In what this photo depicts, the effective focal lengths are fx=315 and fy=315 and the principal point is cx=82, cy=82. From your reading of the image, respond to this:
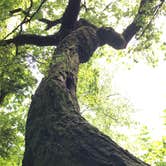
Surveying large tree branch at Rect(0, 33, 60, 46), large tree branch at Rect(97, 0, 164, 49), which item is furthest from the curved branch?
large tree branch at Rect(0, 33, 60, 46)

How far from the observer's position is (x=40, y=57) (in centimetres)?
834

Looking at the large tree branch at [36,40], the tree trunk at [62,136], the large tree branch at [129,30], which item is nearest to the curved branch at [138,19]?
the large tree branch at [129,30]

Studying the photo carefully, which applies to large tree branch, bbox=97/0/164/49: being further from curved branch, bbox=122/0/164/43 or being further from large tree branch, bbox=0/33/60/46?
large tree branch, bbox=0/33/60/46

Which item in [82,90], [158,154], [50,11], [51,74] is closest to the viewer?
[51,74]

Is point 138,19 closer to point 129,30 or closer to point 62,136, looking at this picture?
point 129,30

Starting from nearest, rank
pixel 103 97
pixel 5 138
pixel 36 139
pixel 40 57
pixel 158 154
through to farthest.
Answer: pixel 36 139 < pixel 40 57 < pixel 158 154 < pixel 5 138 < pixel 103 97

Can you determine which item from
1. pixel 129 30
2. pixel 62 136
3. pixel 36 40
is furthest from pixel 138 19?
pixel 62 136

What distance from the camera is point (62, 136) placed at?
13.6 ft

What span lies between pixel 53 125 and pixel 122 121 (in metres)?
18.8

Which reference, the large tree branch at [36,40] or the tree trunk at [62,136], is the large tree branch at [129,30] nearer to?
the large tree branch at [36,40]

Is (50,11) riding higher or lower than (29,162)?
higher

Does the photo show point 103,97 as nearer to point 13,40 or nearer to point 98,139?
point 13,40

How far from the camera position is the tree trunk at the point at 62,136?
3623 mm

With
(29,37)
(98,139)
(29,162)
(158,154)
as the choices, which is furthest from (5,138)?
(98,139)
